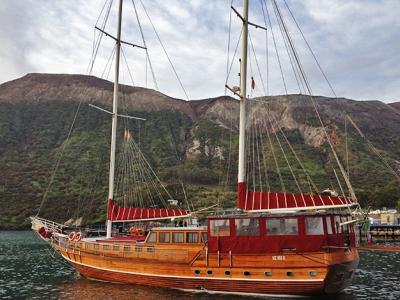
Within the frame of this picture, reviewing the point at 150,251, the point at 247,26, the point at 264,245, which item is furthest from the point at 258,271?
the point at 247,26

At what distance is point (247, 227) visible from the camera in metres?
23.5

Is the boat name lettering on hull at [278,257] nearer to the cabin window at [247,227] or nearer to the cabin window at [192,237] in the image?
the cabin window at [247,227]

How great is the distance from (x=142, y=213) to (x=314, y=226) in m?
13.3

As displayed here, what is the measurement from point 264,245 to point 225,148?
172m

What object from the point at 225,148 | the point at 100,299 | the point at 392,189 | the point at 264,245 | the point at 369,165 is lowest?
the point at 100,299

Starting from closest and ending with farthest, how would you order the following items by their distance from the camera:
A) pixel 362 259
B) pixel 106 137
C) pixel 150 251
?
1. pixel 150 251
2. pixel 362 259
3. pixel 106 137

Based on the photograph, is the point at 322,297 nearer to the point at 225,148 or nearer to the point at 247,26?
the point at 247,26

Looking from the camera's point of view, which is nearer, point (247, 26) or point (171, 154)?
point (247, 26)

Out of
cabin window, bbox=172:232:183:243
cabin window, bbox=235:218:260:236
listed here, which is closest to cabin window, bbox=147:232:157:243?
cabin window, bbox=172:232:183:243

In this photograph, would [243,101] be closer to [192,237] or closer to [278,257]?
[192,237]

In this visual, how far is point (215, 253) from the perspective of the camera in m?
24.0

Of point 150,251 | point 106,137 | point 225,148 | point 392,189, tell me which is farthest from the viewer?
point 225,148

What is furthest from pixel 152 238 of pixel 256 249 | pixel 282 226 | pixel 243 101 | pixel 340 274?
pixel 340 274

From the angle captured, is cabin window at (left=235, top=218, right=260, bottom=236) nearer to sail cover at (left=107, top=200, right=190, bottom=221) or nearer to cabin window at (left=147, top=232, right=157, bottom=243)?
cabin window at (left=147, top=232, right=157, bottom=243)
